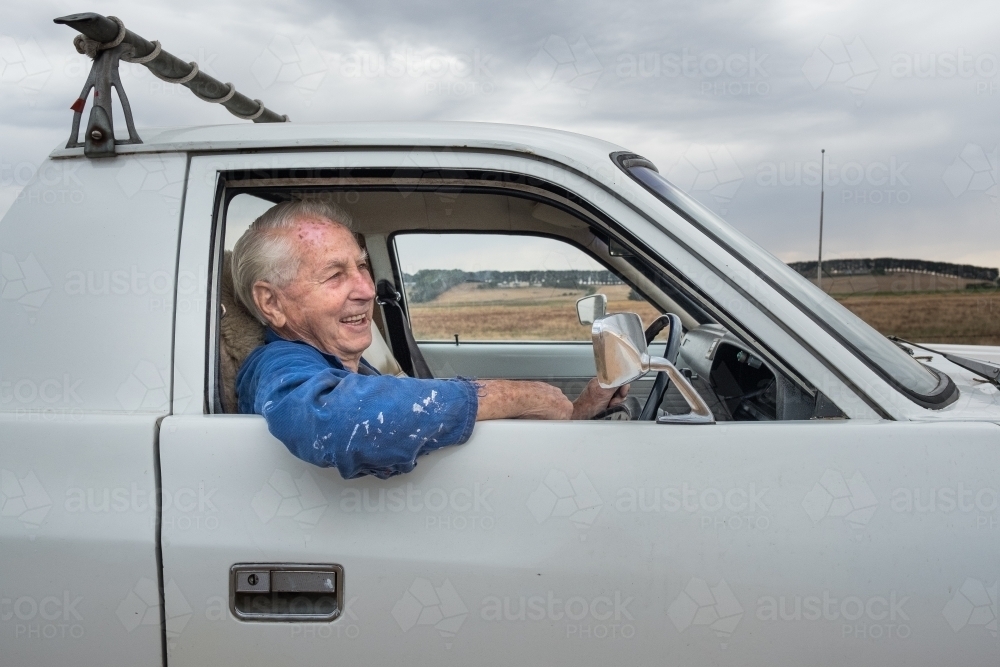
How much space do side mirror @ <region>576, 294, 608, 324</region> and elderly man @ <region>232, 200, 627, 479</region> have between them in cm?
Answer: 38

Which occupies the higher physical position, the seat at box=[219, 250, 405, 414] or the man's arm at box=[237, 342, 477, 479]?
the seat at box=[219, 250, 405, 414]

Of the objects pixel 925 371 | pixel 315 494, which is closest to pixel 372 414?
pixel 315 494

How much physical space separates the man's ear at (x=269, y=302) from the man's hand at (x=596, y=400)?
780mm

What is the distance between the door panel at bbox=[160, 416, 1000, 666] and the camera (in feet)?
4.93

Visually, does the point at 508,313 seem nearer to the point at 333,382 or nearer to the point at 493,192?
the point at 493,192

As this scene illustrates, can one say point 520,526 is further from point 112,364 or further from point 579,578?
point 112,364

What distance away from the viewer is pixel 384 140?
5.71 ft

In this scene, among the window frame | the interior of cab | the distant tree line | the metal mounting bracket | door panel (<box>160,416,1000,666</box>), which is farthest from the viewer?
the distant tree line

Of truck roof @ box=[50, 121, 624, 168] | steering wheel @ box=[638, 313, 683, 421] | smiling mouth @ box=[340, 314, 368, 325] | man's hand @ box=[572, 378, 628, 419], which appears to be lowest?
man's hand @ box=[572, 378, 628, 419]

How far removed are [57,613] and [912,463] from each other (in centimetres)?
167

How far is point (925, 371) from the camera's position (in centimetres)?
176

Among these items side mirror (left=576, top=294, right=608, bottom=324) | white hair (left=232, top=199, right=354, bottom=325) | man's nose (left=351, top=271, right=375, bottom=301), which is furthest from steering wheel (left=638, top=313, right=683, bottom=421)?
white hair (left=232, top=199, right=354, bottom=325)

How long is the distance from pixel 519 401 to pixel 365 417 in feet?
1.28

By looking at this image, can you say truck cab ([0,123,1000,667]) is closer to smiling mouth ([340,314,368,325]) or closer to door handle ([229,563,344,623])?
door handle ([229,563,344,623])
